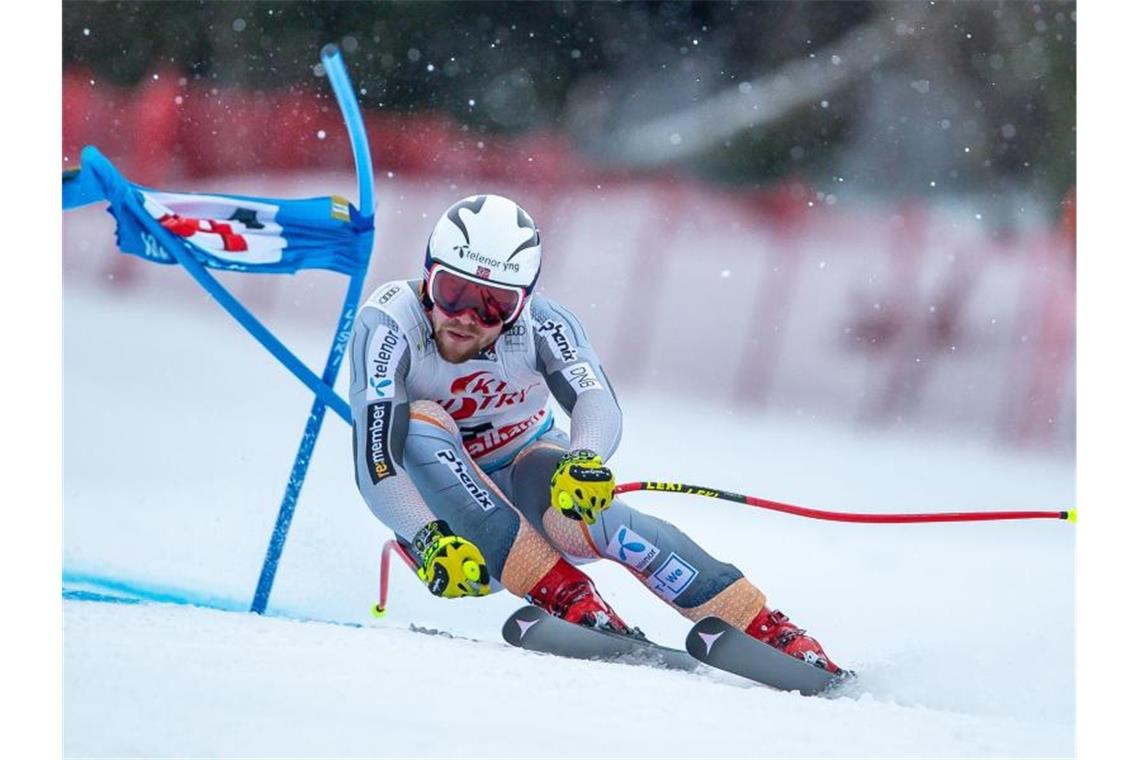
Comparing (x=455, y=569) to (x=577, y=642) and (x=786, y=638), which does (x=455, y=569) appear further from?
(x=786, y=638)

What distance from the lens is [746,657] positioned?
2.76m

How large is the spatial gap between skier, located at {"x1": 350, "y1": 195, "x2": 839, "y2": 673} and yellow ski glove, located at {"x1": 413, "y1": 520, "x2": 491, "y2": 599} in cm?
9

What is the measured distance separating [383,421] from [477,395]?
272 mm

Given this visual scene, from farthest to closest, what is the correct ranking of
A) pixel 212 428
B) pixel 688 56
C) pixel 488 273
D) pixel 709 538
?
pixel 688 56, pixel 212 428, pixel 709 538, pixel 488 273

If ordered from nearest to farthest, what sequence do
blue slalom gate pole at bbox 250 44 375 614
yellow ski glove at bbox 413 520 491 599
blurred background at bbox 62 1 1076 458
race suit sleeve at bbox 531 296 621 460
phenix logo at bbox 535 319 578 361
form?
yellow ski glove at bbox 413 520 491 599
race suit sleeve at bbox 531 296 621 460
phenix logo at bbox 535 319 578 361
blue slalom gate pole at bbox 250 44 375 614
blurred background at bbox 62 1 1076 458

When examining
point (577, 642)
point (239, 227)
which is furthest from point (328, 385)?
point (577, 642)

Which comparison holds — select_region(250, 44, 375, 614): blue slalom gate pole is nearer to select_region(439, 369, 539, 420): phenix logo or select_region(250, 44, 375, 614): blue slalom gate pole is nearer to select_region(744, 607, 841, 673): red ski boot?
select_region(439, 369, 539, 420): phenix logo

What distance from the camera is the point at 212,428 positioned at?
16.7 feet

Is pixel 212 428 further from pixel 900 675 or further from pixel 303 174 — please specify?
pixel 900 675

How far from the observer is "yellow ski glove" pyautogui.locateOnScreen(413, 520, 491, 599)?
265cm

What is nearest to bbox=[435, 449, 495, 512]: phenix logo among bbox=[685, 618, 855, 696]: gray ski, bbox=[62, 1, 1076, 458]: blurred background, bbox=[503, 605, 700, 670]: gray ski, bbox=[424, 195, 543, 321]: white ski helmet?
bbox=[503, 605, 700, 670]: gray ski

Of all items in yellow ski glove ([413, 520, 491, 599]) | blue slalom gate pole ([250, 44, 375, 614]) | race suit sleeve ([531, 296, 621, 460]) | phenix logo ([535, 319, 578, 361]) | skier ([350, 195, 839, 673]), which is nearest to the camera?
yellow ski glove ([413, 520, 491, 599])
